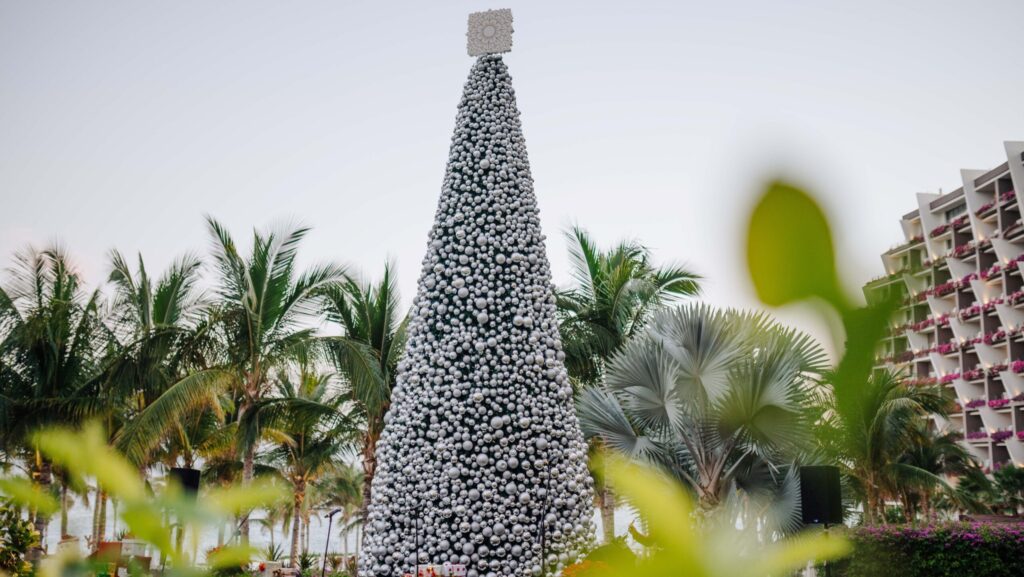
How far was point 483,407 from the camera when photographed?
30.8ft

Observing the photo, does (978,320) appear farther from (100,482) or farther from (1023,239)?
(100,482)

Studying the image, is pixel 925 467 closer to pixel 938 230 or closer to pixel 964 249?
pixel 964 249

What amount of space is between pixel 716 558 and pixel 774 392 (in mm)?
8199

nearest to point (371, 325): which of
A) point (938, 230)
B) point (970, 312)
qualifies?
point (970, 312)

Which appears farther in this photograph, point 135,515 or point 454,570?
point 454,570

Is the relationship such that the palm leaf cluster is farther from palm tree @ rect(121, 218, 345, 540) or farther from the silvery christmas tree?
the silvery christmas tree

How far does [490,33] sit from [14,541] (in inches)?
328

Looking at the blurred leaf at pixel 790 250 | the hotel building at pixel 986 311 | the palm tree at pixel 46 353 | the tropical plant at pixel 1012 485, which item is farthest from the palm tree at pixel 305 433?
the hotel building at pixel 986 311

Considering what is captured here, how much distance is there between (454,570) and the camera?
8.75m

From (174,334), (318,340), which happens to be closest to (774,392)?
(318,340)

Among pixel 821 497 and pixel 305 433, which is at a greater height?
pixel 305 433


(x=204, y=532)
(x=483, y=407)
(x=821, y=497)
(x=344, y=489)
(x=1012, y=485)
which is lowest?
(x=344, y=489)

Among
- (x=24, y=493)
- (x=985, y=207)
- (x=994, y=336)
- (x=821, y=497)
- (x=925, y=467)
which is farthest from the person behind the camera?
(x=985, y=207)

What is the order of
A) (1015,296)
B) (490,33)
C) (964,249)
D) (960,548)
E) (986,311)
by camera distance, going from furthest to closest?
(964,249)
(986,311)
(1015,296)
(960,548)
(490,33)
